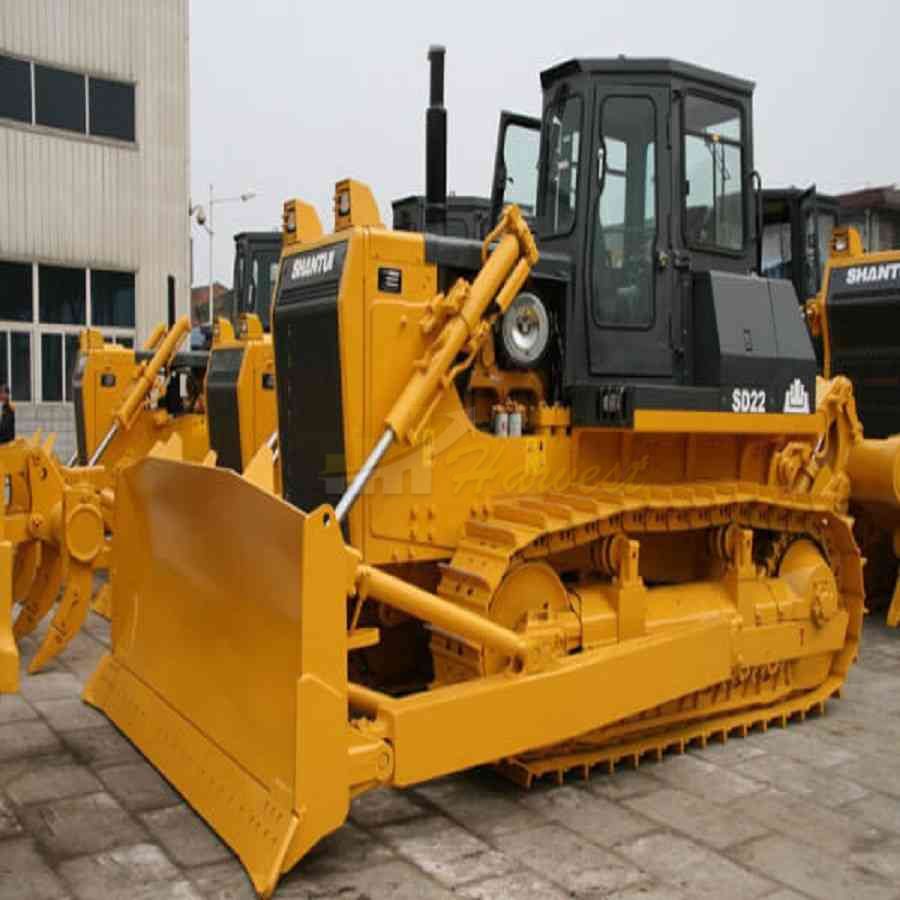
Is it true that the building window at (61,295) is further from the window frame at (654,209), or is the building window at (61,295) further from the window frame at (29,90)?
the window frame at (654,209)

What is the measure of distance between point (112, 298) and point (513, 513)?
54.4 feet

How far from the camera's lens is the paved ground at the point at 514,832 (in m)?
3.96

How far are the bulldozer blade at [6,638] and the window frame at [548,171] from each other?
3.13 meters

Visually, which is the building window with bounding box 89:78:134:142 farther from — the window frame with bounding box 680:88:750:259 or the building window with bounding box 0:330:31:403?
the window frame with bounding box 680:88:750:259

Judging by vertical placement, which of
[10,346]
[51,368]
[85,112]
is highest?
[85,112]

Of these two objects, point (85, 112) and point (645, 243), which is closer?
point (645, 243)

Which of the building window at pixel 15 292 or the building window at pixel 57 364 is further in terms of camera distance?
the building window at pixel 57 364

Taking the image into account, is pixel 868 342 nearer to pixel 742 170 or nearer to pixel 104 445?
pixel 742 170

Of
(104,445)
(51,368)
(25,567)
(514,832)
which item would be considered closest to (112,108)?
(51,368)

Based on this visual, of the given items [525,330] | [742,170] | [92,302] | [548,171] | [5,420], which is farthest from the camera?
[92,302]

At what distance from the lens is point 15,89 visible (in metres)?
19.0

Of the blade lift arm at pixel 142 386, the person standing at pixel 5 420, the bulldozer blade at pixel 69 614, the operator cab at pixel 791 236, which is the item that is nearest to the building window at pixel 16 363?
the person standing at pixel 5 420

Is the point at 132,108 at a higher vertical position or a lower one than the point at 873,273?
higher

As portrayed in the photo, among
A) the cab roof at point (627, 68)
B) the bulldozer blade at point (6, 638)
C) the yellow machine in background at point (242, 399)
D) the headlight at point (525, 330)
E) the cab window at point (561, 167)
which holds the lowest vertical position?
the bulldozer blade at point (6, 638)
